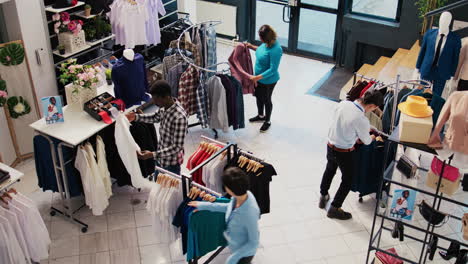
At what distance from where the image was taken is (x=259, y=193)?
16.0 ft

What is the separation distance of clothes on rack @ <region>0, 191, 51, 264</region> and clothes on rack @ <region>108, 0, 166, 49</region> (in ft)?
11.2

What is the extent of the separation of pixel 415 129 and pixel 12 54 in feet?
14.8

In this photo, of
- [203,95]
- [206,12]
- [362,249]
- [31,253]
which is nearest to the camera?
[31,253]

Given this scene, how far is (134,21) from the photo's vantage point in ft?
24.5

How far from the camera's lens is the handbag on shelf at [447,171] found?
4.14m

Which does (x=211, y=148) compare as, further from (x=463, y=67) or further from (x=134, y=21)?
(x=463, y=67)

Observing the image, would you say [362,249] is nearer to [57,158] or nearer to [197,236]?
[197,236]

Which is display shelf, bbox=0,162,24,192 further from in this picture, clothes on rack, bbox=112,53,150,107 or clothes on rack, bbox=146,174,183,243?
clothes on rack, bbox=112,53,150,107

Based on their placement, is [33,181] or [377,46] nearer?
[33,181]

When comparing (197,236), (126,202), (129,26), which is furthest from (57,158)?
(129,26)

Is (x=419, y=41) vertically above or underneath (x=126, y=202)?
above

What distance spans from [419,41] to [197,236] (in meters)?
5.42

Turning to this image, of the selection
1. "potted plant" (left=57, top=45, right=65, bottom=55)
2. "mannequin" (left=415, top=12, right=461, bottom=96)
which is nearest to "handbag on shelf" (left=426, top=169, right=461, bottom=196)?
"mannequin" (left=415, top=12, right=461, bottom=96)

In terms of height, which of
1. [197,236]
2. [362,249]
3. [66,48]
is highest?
[66,48]
